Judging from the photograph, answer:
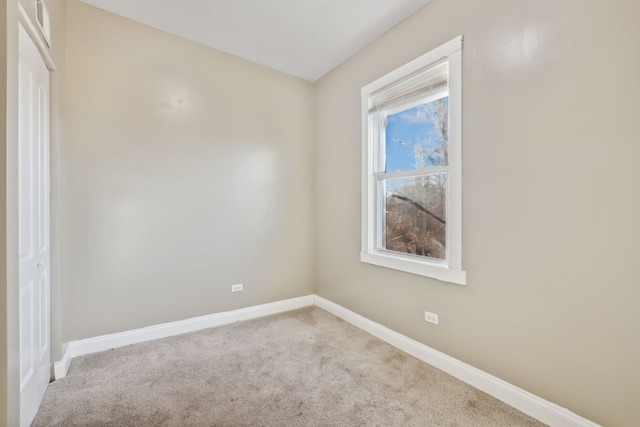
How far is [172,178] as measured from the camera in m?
2.71

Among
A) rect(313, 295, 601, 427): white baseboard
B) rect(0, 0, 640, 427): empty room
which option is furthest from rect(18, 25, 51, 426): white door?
rect(313, 295, 601, 427): white baseboard

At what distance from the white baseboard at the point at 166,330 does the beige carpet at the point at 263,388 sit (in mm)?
78

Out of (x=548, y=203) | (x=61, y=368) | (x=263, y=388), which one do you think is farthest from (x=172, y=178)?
(x=548, y=203)

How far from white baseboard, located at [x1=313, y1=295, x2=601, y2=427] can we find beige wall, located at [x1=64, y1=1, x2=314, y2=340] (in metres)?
1.41

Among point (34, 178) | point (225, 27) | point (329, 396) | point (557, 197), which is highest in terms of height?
point (225, 27)

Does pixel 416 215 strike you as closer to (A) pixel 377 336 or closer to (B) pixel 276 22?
(A) pixel 377 336

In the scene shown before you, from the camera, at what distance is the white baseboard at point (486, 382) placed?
1.57m

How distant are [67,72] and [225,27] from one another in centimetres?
136

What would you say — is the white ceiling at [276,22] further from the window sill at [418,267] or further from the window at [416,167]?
the window sill at [418,267]

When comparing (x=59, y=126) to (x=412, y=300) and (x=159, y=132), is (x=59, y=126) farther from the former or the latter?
(x=412, y=300)

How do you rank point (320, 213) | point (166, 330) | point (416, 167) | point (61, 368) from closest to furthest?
point (61, 368) → point (416, 167) → point (166, 330) → point (320, 213)

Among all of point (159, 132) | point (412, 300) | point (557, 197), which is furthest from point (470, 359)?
point (159, 132)

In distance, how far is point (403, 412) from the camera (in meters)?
1.70

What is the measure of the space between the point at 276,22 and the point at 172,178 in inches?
69.2
